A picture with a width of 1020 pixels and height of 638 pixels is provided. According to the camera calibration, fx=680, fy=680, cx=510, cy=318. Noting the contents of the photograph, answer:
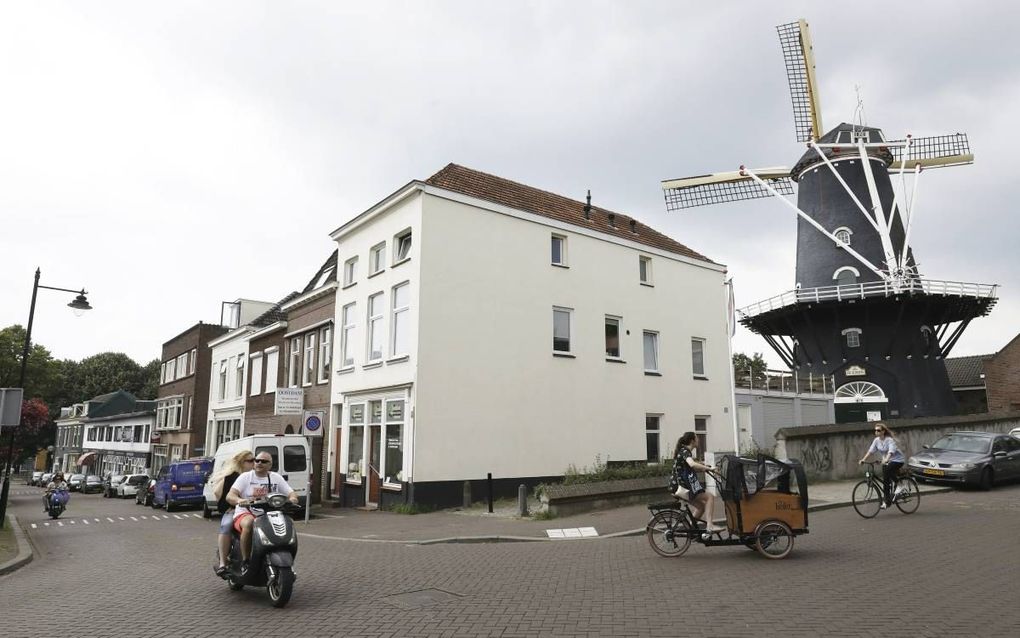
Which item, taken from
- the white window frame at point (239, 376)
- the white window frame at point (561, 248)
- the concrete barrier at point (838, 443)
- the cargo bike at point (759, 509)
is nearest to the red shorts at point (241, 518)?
the cargo bike at point (759, 509)

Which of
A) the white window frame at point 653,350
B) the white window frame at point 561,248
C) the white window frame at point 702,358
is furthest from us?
the white window frame at point 702,358

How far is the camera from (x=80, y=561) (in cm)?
1202

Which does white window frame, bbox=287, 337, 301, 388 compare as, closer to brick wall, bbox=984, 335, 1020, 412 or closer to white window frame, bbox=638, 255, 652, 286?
white window frame, bbox=638, 255, 652, 286

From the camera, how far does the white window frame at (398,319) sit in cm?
2089

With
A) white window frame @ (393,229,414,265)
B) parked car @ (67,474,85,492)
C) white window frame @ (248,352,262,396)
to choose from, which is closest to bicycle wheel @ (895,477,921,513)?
white window frame @ (393,229,414,265)

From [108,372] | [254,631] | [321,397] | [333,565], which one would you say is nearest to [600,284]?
[321,397]

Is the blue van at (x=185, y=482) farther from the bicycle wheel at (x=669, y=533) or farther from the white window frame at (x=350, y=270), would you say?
the bicycle wheel at (x=669, y=533)

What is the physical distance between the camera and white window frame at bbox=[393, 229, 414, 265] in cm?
2171

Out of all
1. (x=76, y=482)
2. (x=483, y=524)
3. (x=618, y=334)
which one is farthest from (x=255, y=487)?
(x=76, y=482)

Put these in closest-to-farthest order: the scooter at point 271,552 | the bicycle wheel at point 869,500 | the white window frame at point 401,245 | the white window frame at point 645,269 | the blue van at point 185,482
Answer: the scooter at point 271,552 → the bicycle wheel at point 869,500 → the white window frame at point 401,245 → the blue van at point 185,482 → the white window frame at point 645,269

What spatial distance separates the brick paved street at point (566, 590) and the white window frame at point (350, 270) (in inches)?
529

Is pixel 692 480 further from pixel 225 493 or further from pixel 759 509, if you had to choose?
pixel 225 493

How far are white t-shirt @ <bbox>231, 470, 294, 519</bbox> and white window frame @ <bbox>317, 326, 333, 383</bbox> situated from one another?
694 inches

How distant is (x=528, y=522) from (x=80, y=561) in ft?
28.2
